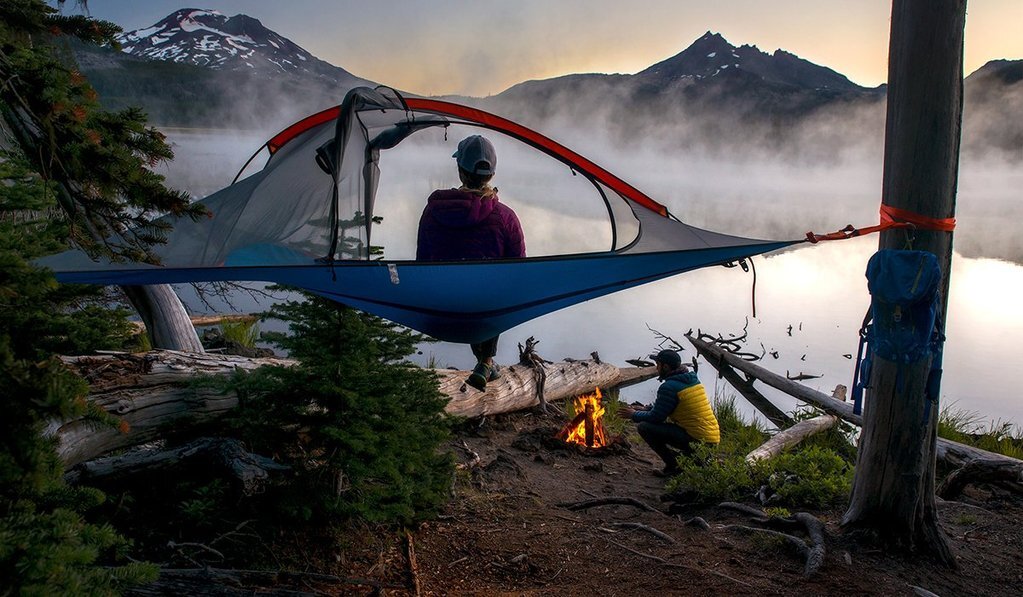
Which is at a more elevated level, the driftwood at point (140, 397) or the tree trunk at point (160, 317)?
the tree trunk at point (160, 317)

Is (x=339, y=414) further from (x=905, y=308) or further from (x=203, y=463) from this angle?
(x=905, y=308)

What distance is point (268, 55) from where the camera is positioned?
17.3 metres

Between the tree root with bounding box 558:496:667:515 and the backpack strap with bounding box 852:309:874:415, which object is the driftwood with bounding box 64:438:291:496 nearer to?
the tree root with bounding box 558:496:667:515

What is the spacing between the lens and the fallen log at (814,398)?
460 centimetres

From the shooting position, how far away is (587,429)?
558cm

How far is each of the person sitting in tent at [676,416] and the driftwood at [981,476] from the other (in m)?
1.34

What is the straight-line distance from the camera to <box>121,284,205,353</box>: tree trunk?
213 inches

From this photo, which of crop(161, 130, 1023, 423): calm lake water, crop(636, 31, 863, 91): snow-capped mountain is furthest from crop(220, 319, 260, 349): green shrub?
crop(636, 31, 863, 91): snow-capped mountain

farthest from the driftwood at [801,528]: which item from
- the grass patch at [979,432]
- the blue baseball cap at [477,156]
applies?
the grass patch at [979,432]

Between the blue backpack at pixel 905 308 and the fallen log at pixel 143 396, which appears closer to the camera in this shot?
the blue backpack at pixel 905 308

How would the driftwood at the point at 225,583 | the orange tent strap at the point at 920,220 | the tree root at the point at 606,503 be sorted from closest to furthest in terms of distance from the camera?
the driftwood at the point at 225,583 < the orange tent strap at the point at 920,220 < the tree root at the point at 606,503

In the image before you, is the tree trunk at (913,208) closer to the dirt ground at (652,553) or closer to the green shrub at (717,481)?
the dirt ground at (652,553)

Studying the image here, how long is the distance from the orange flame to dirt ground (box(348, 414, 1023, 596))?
1046 millimetres

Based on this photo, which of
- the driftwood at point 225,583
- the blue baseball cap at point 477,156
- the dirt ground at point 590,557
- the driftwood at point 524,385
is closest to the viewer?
the driftwood at point 225,583
